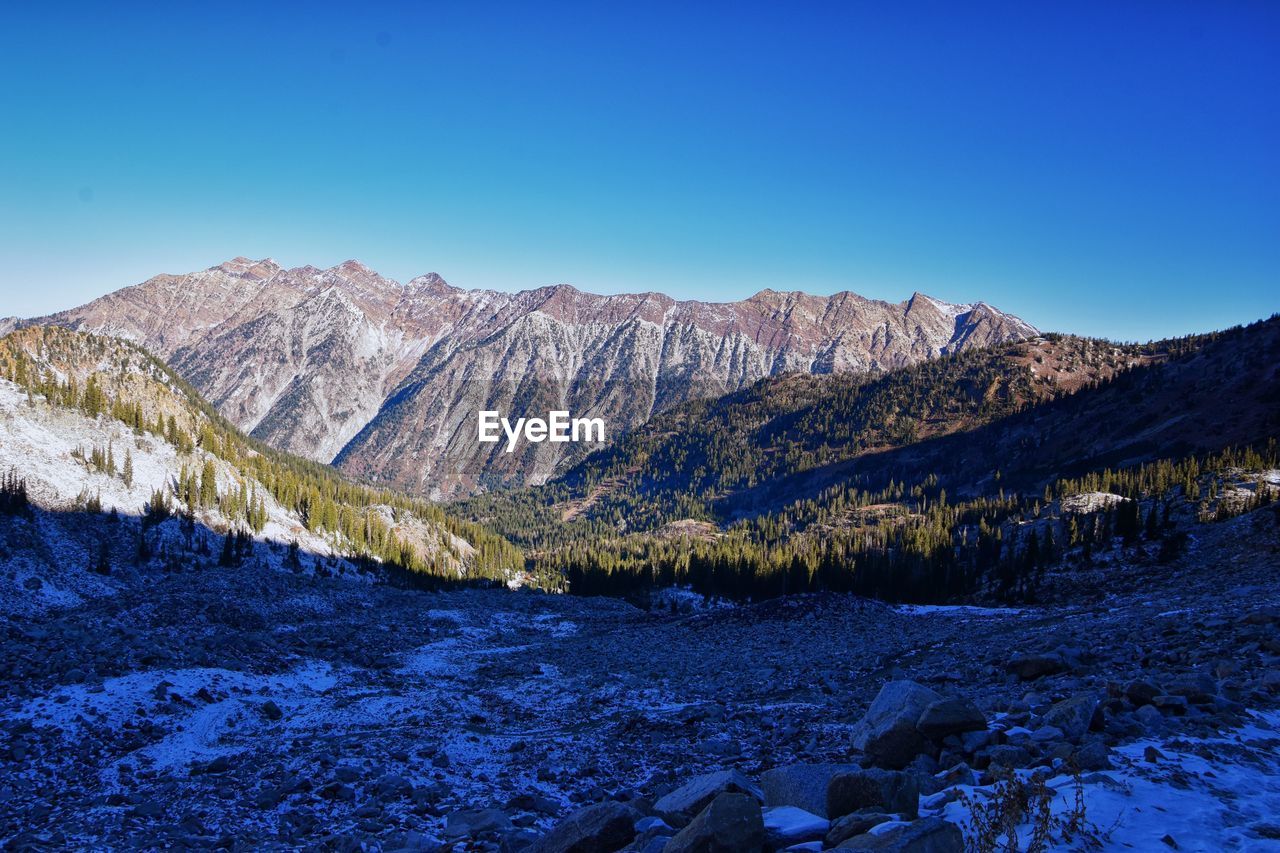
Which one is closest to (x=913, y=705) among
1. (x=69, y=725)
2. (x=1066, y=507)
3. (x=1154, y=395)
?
(x=69, y=725)

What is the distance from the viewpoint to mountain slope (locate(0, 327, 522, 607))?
7550cm

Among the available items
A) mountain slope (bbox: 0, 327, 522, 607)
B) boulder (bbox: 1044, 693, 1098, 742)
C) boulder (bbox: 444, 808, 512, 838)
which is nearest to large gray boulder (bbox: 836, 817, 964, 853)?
boulder (bbox: 1044, 693, 1098, 742)

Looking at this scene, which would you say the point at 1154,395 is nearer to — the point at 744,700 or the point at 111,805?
the point at 744,700

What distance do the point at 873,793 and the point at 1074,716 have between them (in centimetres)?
514

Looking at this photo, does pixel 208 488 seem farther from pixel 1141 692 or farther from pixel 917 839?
pixel 917 839

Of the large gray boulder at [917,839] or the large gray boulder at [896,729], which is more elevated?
the large gray boulder at [917,839]

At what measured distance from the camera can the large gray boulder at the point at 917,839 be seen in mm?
6832

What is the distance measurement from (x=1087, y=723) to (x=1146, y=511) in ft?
289

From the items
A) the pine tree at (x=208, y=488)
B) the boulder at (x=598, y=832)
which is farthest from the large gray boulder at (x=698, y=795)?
the pine tree at (x=208, y=488)

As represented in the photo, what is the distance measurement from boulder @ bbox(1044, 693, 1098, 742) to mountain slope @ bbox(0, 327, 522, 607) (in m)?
69.5

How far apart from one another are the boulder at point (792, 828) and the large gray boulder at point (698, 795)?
79 centimetres

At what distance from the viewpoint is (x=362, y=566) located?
326 feet

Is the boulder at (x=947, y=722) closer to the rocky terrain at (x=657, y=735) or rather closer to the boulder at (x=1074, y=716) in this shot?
the rocky terrain at (x=657, y=735)

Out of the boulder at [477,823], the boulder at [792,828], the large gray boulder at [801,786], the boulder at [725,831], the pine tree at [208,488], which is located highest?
the boulder at [725,831]
